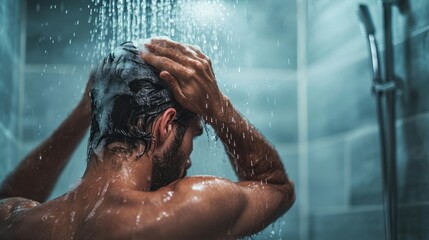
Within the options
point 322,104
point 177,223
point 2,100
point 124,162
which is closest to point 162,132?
point 124,162

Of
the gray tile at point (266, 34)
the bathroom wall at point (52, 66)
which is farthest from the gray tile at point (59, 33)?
the gray tile at point (266, 34)

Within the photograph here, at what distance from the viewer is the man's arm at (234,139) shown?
1547mm

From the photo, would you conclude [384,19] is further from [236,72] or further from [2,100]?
[2,100]

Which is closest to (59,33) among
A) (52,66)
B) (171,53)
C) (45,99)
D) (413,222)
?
(52,66)

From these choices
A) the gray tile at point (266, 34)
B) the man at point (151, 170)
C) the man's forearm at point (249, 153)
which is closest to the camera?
the man at point (151, 170)

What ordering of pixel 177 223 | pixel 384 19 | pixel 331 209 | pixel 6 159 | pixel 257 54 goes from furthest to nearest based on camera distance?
1. pixel 257 54
2. pixel 331 209
3. pixel 6 159
4. pixel 384 19
5. pixel 177 223

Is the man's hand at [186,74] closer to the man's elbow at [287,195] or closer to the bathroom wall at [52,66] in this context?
the man's elbow at [287,195]

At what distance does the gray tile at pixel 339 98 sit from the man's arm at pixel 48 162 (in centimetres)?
121

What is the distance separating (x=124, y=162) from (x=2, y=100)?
1146 millimetres

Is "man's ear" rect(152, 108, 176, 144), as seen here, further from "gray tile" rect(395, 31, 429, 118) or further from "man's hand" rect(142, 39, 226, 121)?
"gray tile" rect(395, 31, 429, 118)

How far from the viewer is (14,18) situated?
275 cm

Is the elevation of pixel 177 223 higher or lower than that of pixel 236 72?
lower

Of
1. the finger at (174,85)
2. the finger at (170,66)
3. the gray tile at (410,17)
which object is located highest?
the gray tile at (410,17)

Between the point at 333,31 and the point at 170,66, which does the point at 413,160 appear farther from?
the point at 170,66
